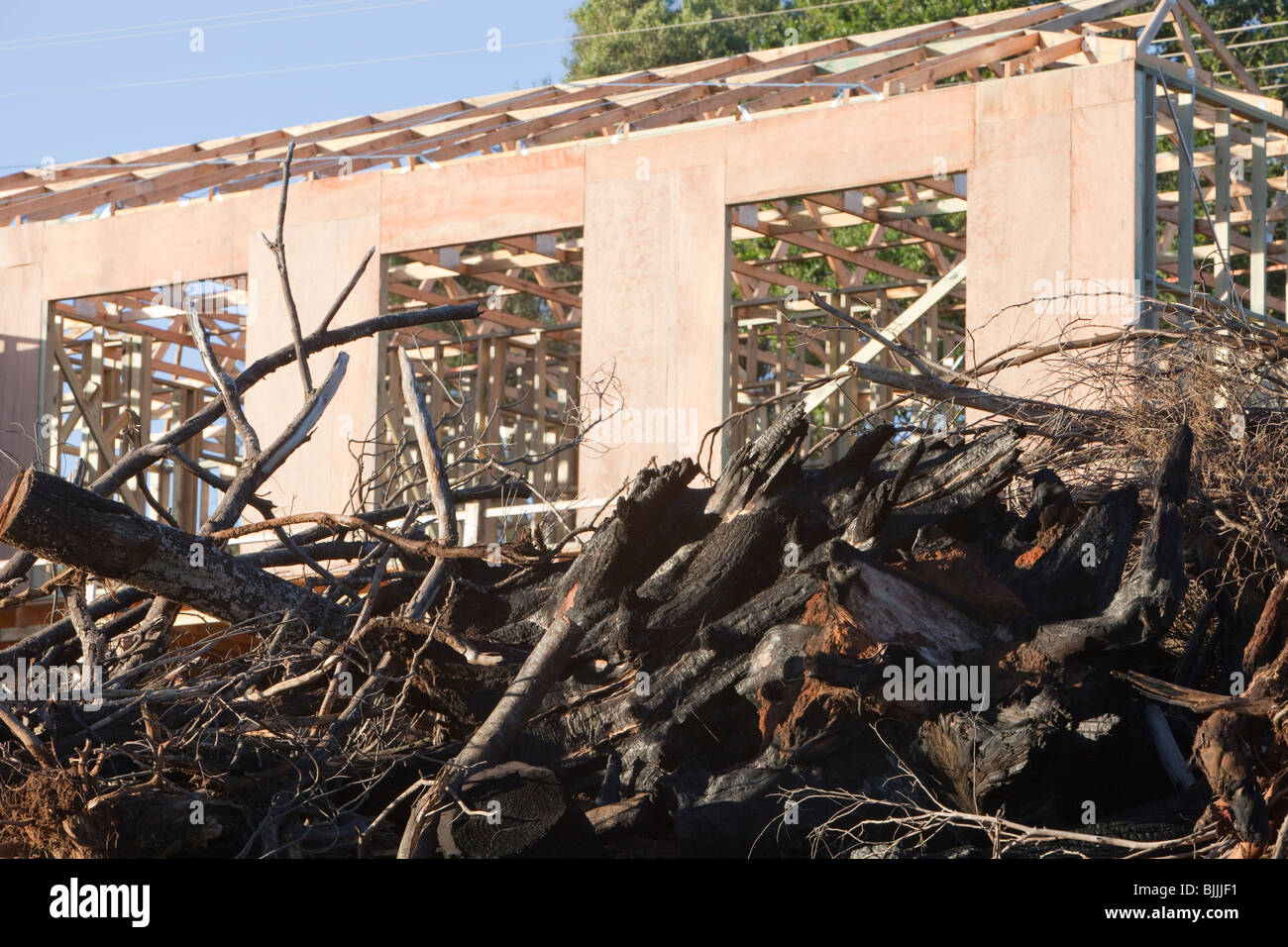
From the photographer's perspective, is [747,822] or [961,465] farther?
[961,465]

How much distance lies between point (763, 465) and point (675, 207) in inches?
251

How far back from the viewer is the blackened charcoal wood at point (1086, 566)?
24.5ft

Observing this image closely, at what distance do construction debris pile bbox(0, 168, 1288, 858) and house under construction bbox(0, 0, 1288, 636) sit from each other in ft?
6.20

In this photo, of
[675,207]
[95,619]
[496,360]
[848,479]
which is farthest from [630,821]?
[496,360]

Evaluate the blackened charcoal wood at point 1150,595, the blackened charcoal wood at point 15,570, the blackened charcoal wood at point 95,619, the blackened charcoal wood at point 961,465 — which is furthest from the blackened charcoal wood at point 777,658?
the blackened charcoal wood at point 15,570

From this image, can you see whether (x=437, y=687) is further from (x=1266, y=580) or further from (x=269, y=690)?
(x=1266, y=580)

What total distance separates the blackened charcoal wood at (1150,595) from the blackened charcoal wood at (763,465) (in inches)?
57.7

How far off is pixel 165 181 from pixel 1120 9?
9507 mm

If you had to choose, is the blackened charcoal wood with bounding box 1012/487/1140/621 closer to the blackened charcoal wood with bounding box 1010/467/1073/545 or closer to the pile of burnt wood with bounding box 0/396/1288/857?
the pile of burnt wood with bounding box 0/396/1288/857

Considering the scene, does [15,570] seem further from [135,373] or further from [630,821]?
[135,373]

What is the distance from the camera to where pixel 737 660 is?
7.25 meters

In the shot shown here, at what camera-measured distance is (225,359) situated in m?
22.9
